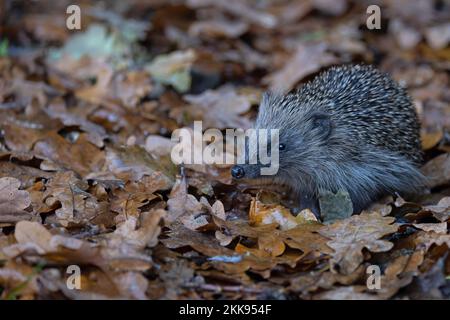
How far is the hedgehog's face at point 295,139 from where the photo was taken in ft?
20.7

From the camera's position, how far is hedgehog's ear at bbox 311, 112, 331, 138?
20.4 ft

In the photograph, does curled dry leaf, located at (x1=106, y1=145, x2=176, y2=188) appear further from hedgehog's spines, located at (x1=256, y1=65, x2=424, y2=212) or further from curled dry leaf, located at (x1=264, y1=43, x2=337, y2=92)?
curled dry leaf, located at (x1=264, y1=43, x2=337, y2=92)

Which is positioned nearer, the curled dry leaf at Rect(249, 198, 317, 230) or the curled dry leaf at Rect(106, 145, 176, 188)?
the curled dry leaf at Rect(249, 198, 317, 230)

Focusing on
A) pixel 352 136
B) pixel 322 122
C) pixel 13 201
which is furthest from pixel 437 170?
pixel 13 201

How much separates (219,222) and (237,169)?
829mm

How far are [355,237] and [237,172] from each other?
1349 millimetres

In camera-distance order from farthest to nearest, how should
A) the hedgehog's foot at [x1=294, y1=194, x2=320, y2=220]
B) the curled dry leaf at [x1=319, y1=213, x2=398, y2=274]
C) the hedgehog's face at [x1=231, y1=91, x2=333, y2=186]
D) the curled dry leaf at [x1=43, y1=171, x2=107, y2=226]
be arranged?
the hedgehog's face at [x1=231, y1=91, x2=333, y2=186]
the hedgehog's foot at [x1=294, y1=194, x2=320, y2=220]
the curled dry leaf at [x1=43, y1=171, x2=107, y2=226]
the curled dry leaf at [x1=319, y1=213, x2=398, y2=274]

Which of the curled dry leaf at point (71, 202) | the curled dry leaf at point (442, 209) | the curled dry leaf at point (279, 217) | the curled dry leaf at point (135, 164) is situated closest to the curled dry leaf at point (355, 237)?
the curled dry leaf at point (279, 217)

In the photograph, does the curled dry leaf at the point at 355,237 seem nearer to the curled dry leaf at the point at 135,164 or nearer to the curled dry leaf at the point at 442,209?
the curled dry leaf at the point at 442,209

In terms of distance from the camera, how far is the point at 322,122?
6.25 m

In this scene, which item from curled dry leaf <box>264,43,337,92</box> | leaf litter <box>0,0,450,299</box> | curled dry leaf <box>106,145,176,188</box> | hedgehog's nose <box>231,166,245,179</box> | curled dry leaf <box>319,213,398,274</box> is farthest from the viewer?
curled dry leaf <box>264,43,337,92</box>

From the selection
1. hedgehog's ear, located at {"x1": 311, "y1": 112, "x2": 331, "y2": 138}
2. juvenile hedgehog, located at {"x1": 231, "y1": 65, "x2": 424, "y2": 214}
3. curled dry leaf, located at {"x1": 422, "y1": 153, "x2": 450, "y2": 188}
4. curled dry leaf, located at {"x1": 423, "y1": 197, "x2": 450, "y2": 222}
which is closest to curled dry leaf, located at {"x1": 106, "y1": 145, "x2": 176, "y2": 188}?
juvenile hedgehog, located at {"x1": 231, "y1": 65, "x2": 424, "y2": 214}

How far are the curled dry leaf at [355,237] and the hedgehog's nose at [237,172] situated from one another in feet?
3.39

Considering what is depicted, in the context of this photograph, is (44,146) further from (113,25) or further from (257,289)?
(113,25)
